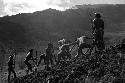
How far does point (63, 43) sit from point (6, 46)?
4322cm

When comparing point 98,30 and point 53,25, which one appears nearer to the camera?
point 98,30

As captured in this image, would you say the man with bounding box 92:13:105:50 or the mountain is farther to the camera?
the mountain

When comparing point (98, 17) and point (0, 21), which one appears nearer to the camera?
point (98, 17)

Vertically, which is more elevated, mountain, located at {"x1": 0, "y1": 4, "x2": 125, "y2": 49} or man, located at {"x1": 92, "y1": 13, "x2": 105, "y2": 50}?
man, located at {"x1": 92, "y1": 13, "x2": 105, "y2": 50}

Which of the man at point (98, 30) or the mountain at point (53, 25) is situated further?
the mountain at point (53, 25)

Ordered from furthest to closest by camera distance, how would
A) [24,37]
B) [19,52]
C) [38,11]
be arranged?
[38,11], [24,37], [19,52]

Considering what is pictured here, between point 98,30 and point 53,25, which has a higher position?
point 98,30

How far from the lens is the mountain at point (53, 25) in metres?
69.7

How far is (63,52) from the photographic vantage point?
19.0 metres

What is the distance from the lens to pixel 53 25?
78688mm

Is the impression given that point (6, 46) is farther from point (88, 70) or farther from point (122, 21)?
point (88, 70)

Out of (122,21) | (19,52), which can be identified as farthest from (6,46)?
(122,21)

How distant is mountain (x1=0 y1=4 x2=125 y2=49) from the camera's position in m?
69.7

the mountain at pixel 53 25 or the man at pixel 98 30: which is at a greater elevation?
the man at pixel 98 30
